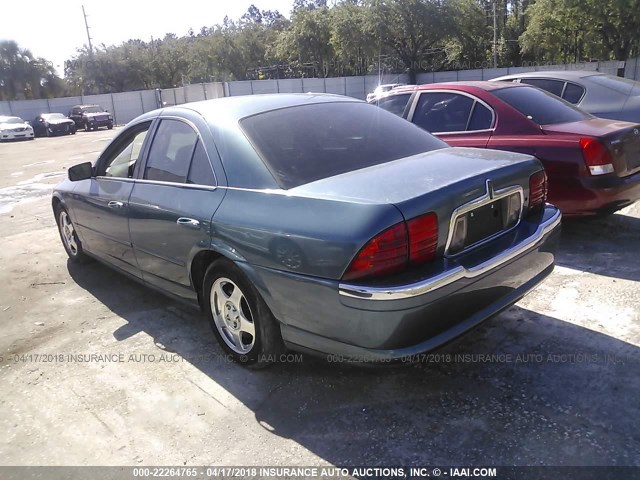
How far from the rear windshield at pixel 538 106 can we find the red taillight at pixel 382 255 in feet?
10.5

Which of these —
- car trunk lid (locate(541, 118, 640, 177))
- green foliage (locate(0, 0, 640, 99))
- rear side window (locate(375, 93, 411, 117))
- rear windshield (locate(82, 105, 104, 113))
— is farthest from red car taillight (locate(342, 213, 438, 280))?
rear windshield (locate(82, 105, 104, 113))

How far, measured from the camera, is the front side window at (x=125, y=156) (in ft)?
13.3

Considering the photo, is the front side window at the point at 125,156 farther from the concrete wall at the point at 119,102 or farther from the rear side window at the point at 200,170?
the concrete wall at the point at 119,102

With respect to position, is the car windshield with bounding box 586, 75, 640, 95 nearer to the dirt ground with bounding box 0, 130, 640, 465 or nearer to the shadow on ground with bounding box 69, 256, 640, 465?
the dirt ground with bounding box 0, 130, 640, 465

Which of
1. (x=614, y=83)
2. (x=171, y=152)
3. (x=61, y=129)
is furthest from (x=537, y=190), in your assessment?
(x=61, y=129)

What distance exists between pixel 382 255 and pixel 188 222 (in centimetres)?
141

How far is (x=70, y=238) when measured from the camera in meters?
5.41

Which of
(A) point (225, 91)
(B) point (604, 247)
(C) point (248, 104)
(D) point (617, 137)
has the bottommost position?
(B) point (604, 247)

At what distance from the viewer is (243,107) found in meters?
3.38

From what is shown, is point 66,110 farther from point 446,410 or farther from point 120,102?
point 446,410

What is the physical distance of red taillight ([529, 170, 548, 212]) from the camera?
312 centimetres

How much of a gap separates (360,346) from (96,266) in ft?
13.0

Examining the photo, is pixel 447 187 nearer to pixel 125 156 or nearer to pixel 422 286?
pixel 422 286

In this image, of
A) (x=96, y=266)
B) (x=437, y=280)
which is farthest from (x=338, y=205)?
(x=96, y=266)
